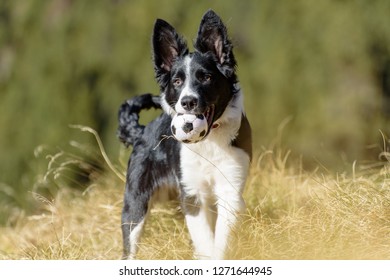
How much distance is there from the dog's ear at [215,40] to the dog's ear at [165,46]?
0.12m

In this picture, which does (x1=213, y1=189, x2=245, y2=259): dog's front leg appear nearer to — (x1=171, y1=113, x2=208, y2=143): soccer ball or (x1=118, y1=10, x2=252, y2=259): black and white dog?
(x1=118, y1=10, x2=252, y2=259): black and white dog

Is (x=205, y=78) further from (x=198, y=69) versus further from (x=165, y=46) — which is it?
(x=165, y=46)

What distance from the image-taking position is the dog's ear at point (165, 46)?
4301 mm

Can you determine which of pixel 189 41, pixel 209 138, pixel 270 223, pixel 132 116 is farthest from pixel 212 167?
pixel 189 41

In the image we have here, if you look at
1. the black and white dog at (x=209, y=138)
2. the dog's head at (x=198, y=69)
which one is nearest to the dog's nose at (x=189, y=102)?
the dog's head at (x=198, y=69)

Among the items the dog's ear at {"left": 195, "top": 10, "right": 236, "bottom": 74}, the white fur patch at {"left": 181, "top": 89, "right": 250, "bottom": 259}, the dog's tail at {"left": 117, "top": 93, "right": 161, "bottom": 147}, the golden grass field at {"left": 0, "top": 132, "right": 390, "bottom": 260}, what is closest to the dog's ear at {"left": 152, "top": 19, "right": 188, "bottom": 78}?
the dog's ear at {"left": 195, "top": 10, "right": 236, "bottom": 74}

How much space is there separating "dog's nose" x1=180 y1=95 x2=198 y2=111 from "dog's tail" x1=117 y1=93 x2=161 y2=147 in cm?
105

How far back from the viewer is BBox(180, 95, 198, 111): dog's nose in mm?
3889

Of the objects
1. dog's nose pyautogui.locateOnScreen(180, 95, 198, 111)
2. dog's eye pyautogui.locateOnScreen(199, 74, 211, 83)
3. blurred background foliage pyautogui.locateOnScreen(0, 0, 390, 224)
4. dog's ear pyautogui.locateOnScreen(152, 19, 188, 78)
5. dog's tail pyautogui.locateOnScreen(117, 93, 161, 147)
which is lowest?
blurred background foliage pyautogui.locateOnScreen(0, 0, 390, 224)

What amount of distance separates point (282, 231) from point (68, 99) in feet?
38.3

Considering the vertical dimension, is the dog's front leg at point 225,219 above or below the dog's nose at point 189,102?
below

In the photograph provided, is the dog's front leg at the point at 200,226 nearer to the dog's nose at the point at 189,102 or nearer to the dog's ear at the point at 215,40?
the dog's nose at the point at 189,102

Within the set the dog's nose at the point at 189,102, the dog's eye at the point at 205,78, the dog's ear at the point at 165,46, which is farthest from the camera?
the dog's ear at the point at 165,46
